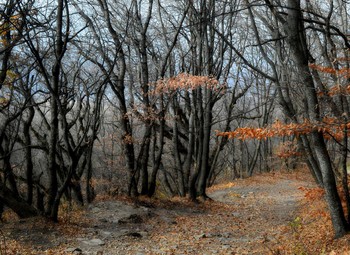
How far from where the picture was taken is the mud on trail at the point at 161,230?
8.03 meters

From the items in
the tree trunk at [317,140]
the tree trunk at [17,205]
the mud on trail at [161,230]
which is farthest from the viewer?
the tree trunk at [17,205]

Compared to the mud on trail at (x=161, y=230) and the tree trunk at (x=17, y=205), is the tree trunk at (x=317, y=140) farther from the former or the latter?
the tree trunk at (x=17, y=205)

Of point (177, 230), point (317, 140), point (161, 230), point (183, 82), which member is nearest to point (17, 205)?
point (161, 230)

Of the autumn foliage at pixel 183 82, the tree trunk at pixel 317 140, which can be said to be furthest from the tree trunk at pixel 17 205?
the tree trunk at pixel 317 140

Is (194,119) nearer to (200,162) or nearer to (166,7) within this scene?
(200,162)

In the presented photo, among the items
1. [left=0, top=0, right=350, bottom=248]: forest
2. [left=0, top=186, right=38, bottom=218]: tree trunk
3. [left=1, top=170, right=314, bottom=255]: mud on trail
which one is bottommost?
[left=1, top=170, right=314, bottom=255]: mud on trail

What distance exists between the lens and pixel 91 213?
11617mm

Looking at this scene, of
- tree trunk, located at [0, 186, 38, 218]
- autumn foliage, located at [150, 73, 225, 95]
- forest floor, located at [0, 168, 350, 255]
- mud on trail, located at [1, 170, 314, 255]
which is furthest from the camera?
autumn foliage, located at [150, 73, 225, 95]

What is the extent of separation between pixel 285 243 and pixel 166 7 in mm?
11416

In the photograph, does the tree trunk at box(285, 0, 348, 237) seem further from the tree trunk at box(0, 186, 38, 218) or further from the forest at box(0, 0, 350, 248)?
the tree trunk at box(0, 186, 38, 218)

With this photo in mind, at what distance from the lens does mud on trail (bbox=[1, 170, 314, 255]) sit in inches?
316

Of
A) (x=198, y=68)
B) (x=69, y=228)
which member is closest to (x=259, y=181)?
(x=198, y=68)

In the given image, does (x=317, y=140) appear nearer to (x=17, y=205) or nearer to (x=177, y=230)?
(x=177, y=230)

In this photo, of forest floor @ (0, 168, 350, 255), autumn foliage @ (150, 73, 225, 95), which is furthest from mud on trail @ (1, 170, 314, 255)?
autumn foliage @ (150, 73, 225, 95)
